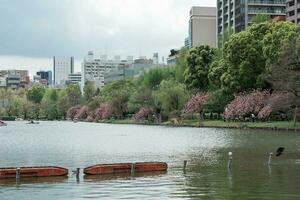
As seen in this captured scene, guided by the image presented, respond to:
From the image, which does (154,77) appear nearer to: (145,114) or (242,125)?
(145,114)

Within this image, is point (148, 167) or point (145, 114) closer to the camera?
point (148, 167)

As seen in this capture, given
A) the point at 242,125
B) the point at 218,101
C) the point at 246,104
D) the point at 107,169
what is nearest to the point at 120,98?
the point at 218,101

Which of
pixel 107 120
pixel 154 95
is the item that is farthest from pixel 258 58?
pixel 107 120

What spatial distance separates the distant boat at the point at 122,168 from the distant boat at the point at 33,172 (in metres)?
1.78

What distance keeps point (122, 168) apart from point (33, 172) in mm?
5781

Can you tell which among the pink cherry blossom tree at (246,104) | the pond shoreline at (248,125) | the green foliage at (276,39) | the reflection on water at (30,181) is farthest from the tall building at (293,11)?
the reflection on water at (30,181)

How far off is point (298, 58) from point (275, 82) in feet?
17.1

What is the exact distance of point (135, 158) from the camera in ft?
156

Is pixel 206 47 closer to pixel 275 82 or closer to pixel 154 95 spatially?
pixel 154 95

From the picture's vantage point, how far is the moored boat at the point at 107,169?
1396 inches

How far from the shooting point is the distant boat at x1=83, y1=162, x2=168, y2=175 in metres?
35.5

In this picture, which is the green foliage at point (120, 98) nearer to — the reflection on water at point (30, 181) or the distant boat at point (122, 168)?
the distant boat at point (122, 168)

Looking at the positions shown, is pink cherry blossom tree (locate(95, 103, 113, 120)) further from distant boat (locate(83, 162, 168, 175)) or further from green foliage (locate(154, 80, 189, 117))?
distant boat (locate(83, 162, 168, 175))

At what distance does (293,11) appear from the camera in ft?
481
